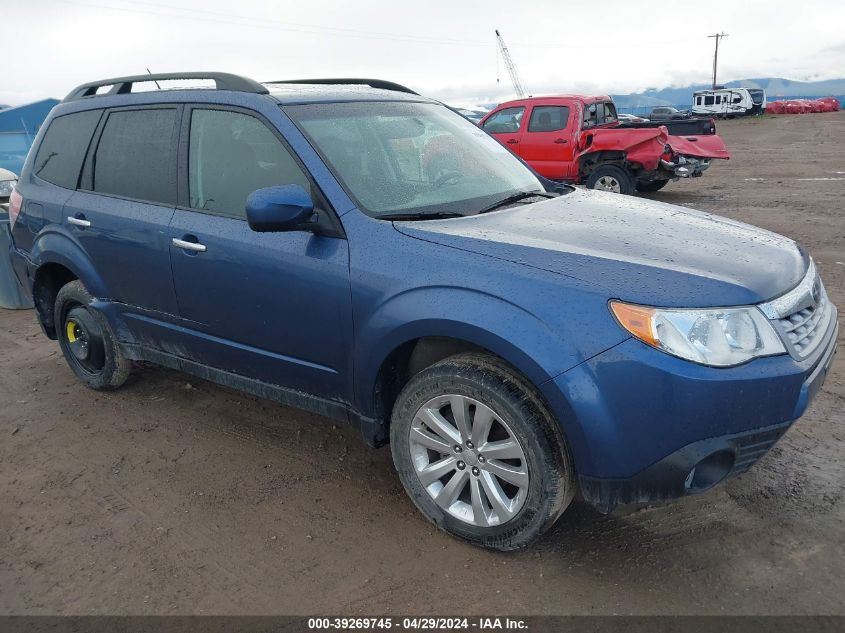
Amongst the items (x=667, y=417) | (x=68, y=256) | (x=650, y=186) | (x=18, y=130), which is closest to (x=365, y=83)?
(x=68, y=256)

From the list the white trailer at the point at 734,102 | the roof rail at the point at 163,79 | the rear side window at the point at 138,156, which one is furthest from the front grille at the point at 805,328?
the white trailer at the point at 734,102

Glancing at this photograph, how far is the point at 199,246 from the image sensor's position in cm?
337

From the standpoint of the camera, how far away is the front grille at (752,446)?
2.38 meters

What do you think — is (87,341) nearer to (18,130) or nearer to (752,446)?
(752,446)

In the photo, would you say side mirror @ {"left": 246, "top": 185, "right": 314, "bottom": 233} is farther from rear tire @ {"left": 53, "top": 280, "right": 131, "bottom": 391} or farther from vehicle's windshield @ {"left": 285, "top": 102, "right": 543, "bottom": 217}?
rear tire @ {"left": 53, "top": 280, "right": 131, "bottom": 391}

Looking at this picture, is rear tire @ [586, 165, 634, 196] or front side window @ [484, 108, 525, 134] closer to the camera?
rear tire @ [586, 165, 634, 196]

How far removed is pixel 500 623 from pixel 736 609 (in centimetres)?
81

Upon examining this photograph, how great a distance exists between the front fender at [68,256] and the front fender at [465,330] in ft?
6.75

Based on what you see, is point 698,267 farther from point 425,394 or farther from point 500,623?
point 500,623

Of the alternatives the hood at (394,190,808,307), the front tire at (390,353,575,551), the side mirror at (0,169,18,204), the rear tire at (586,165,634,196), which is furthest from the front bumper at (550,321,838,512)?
the rear tire at (586,165,634,196)

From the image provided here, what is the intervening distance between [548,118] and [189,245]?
9.68 metres

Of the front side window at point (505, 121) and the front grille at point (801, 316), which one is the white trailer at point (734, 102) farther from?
the front grille at point (801, 316)

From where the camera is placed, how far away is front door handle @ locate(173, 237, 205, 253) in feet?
11.0

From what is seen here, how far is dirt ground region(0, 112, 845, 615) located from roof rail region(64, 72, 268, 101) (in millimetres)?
1865
